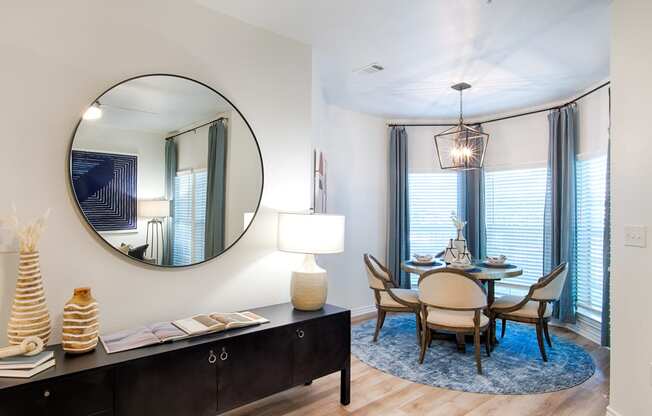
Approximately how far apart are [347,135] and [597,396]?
12.1 feet

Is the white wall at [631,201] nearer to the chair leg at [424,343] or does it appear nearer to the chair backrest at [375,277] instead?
the chair leg at [424,343]

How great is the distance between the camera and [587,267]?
4133 mm

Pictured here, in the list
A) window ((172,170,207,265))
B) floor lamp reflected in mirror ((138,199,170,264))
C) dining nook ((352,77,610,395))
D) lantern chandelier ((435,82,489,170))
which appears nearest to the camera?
floor lamp reflected in mirror ((138,199,170,264))

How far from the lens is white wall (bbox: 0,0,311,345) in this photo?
190 centimetres

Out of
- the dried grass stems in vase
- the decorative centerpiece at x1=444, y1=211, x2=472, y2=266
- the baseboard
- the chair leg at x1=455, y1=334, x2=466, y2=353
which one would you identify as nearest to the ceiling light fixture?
the dried grass stems in vase

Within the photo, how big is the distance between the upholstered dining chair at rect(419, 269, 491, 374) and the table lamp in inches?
42.5

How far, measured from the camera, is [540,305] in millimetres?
3418

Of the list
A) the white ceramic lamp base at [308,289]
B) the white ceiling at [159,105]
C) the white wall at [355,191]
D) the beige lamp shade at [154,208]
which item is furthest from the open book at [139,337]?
the white wall at [355,191]

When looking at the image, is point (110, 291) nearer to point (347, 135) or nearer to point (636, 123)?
point (636, 123)

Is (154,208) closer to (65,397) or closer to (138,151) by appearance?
(138,151)

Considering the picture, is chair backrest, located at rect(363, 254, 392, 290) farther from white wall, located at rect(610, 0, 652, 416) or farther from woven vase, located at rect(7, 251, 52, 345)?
woven vase, located at rect(7, 251, 52, 345)

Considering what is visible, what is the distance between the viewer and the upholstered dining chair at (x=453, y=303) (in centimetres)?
312

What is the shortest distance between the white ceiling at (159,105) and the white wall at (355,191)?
2.15 metres

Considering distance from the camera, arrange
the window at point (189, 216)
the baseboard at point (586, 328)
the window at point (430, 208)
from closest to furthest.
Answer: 1. the window at point (189, 216)
2. the baseboard at point (586, 328)
3. the window at point (430, 208)
